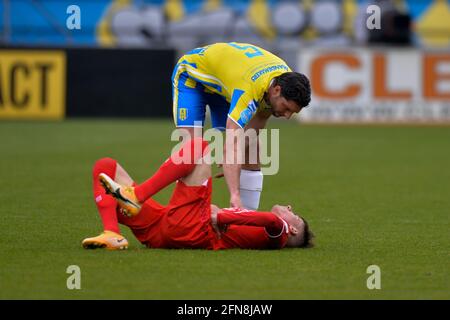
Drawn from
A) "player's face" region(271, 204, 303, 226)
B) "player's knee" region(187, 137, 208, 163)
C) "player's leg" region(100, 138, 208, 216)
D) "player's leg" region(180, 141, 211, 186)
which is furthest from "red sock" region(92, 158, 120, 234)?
"player's face" region(271, 204, 303, 226)

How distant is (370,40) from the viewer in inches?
992

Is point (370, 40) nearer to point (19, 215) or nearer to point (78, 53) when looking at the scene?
point (78, 53)

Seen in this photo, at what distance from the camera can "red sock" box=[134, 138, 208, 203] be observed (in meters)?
7.81

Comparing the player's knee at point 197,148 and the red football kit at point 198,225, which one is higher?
the player's knee at point 197,148

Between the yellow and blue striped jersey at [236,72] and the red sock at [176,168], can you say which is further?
the yellow and blue striped jersey at [236,72]

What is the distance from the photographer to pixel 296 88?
7.98m

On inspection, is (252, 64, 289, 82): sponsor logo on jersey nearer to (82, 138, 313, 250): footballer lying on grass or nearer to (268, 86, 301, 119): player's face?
(268, 86, 301, 119): player's face

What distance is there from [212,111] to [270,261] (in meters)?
2.48

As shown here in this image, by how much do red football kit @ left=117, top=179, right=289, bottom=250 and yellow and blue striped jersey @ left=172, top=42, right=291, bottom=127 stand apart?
71 cm

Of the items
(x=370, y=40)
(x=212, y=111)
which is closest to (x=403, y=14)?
(x=370, y=40)

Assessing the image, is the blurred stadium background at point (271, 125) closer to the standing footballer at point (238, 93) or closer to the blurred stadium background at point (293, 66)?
the blurred stadium background at point (293, 66)

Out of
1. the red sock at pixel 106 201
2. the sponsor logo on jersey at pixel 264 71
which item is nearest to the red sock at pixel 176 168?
the red sock at pixel 106 201

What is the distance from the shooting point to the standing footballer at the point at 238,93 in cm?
805

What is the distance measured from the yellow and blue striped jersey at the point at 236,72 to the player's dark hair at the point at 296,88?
0.24 meters
